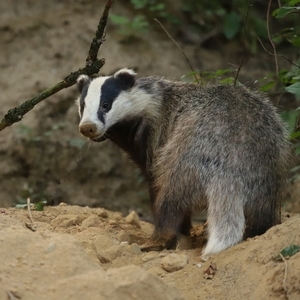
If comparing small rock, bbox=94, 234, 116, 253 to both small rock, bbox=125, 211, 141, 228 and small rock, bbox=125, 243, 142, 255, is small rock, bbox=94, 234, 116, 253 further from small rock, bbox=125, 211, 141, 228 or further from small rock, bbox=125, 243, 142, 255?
small rock, bbox=125, 211, 141, 228

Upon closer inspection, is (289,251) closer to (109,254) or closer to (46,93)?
(109,254)

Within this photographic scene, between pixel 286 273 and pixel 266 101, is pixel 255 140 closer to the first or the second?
pixel 266 101

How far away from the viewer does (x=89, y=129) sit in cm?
502

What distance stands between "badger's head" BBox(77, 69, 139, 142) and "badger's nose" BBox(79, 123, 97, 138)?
0.5 inches

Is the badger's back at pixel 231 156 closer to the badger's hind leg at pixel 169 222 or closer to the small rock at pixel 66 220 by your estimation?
the badger's hind leg at pixel 169 222

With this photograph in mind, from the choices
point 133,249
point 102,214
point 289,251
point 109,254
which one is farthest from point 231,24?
point 289,251

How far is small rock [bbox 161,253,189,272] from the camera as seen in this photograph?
13.1ft

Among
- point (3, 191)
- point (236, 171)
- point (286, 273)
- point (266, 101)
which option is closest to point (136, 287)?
point (286, 273)

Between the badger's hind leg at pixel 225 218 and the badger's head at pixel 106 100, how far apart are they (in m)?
1.16

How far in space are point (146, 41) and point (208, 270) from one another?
18.0 feet

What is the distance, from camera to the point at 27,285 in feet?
9.84

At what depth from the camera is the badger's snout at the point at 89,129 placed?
4988 mm

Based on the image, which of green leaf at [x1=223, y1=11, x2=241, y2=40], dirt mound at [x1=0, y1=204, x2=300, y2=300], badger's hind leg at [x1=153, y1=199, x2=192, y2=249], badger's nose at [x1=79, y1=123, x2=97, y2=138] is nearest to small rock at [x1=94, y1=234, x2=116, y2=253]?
dirt mound at [x1=0, y1=204, x2=300, y2=300]

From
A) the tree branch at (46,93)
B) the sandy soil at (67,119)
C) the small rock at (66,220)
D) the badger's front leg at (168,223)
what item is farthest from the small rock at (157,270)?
the tree branch at (46,93)
